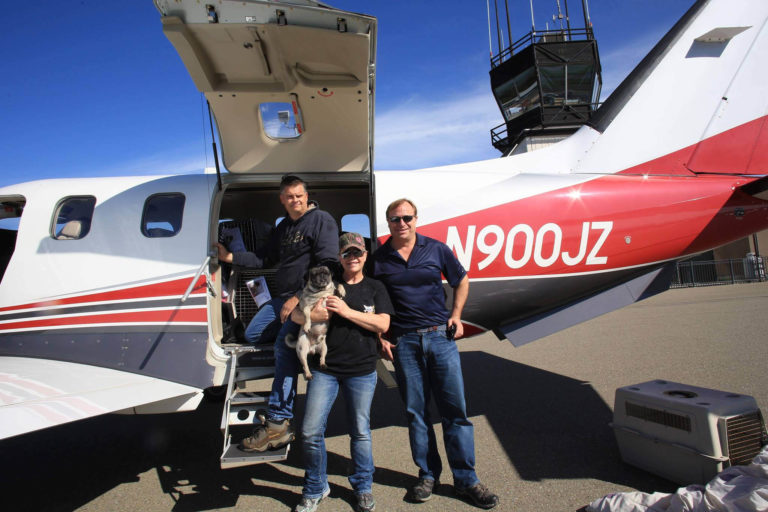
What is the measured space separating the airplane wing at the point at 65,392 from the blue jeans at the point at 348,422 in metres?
1.38

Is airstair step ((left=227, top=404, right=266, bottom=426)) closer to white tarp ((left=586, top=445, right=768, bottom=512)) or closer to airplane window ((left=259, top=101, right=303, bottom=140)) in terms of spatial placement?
airplane window ((left=259, top=101, right=303, bottom=140))

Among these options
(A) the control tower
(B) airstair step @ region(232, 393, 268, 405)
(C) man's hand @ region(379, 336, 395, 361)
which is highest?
(A) the control tower

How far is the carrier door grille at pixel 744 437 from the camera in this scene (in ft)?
10.2

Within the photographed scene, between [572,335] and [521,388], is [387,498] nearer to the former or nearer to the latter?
[521,388]

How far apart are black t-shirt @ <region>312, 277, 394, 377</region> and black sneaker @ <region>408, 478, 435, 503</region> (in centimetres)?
96

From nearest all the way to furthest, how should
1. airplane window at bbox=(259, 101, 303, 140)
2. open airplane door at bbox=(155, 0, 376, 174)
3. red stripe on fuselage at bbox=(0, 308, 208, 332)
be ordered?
open airplane door at bbox=(155, 0, 376, 174) < airplane window at bbox=(259, 101, 303, 140) < red stripe on fuselage at bbox=(0, 308, 208, 332)

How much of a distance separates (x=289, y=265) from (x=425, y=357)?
124 centimetres

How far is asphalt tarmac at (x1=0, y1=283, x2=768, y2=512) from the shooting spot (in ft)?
11.4

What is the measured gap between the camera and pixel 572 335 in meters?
10.3

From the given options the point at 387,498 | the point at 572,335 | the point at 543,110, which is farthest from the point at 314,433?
the point at 543,110

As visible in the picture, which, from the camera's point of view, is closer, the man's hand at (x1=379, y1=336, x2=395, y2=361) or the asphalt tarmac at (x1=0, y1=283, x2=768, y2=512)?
the man's hand at (x1=379, y1=336, x2=395, y2=361)

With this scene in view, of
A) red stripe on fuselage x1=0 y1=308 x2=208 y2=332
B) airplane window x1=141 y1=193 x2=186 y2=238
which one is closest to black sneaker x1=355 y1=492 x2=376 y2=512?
red stripe on fuselage x1=0 y1=308 x2=208 y2=332

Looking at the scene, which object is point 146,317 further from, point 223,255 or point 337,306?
point 337,306

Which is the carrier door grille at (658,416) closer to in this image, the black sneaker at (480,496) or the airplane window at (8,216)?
the black sneaker at (480,496)
